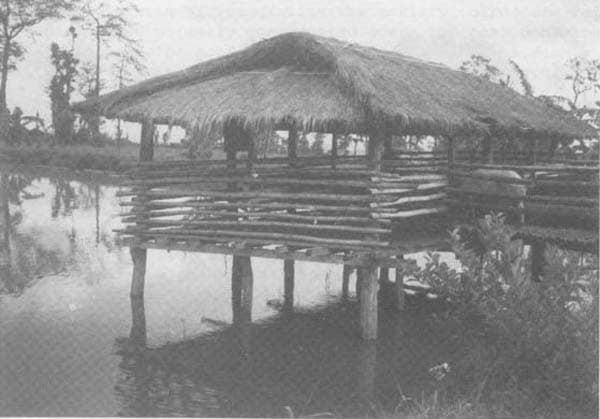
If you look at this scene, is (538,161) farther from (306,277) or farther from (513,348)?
(513,348)

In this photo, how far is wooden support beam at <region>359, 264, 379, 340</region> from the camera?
8852 mm

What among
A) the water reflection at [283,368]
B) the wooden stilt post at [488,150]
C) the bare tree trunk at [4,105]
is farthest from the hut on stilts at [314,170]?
the bare tree trunk at [4,105]

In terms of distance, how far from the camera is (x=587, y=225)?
897cm

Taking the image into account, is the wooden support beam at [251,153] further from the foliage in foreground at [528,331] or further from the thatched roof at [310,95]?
the foliage in foreground at [528,331]

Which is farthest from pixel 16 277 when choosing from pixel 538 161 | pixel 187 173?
pixel 538 161

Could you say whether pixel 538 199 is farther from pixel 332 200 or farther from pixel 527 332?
pixel 527 332

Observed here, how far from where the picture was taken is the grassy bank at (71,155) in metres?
29.4

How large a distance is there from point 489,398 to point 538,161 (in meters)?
8.47

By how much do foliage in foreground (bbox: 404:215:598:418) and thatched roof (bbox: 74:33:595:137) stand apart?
102 inches

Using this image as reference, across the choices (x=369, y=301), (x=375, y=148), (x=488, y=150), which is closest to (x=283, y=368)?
(x=369, y=301)

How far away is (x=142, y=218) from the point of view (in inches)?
404

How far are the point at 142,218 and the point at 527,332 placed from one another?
19.1 feet

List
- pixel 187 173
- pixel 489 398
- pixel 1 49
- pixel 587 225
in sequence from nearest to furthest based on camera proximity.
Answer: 1. pixel 489 398
2. pixel 587 225
3. pixel 187 173
4. pixel 1 49

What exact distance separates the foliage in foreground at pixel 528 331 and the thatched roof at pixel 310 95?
2.59 meters
